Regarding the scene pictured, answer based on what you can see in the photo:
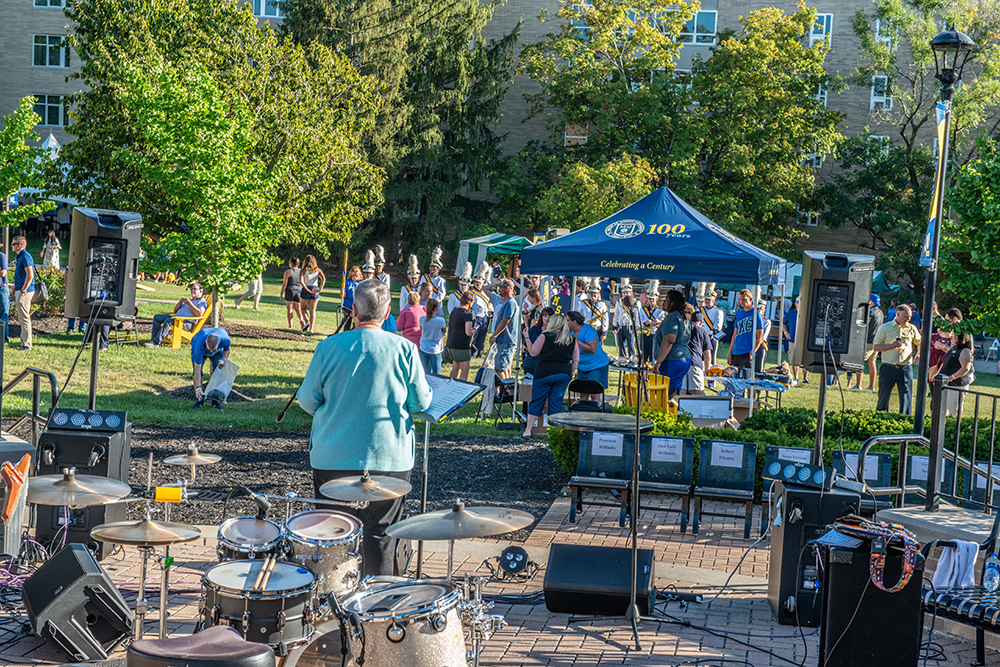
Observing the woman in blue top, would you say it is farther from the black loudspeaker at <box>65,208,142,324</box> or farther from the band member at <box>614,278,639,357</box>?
the black loudspeaker at <box>65,208,142,324</box>

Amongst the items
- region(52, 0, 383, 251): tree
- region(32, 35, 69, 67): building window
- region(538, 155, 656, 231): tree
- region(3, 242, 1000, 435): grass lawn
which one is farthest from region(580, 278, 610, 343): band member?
region(32, 35, 69, 67): building window

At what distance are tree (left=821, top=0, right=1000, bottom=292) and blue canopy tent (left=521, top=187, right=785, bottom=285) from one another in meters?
26.8

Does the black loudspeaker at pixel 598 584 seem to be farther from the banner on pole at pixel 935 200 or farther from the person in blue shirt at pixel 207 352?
the person in blue shirt at pixel 207 352

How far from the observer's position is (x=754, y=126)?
37344 millimetres

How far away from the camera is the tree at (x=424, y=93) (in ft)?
126

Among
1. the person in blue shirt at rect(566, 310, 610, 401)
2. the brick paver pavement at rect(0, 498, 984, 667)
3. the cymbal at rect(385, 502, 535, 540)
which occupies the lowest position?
the brick paver pavement at rect(0, 498, 984, 667)

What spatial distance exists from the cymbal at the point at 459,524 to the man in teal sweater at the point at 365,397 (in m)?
0.79

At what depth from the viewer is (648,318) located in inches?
761

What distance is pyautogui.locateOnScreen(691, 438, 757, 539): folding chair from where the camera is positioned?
28.3 feet

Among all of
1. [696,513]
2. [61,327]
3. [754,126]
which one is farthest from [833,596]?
[754,126]

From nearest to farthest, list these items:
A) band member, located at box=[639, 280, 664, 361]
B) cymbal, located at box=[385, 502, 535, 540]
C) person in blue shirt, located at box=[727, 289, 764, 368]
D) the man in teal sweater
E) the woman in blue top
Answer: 1. cymbal, located at box=[385, 502, 535, 540]
2. the man in teal sweater
3. the woman in blue top
4. band member, located at box=[639, 280, 664, 361]
5. person in blue shirt, located at box=[727, 289, 764, 368]

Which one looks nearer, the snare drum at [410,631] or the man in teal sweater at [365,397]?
the snare drum at [410,631]

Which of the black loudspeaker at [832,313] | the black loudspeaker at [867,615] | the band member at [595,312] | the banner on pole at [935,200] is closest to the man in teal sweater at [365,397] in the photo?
the black loudspeaker at [867,615]

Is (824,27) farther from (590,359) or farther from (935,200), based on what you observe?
(590,359)
